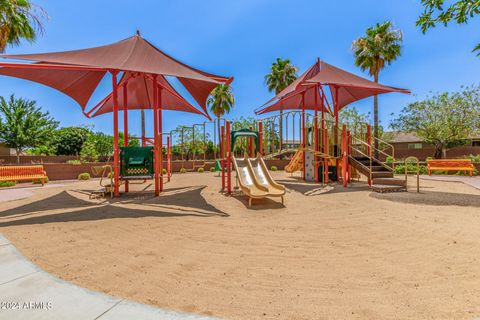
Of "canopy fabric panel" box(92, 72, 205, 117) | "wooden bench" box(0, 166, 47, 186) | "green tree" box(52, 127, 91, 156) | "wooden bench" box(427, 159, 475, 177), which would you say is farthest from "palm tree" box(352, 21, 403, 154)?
"green tree" box(52, 127, 91, 156)

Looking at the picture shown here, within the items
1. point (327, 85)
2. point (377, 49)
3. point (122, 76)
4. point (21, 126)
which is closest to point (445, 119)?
point (377, 49)

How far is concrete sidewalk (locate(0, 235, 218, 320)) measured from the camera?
87.7 inches

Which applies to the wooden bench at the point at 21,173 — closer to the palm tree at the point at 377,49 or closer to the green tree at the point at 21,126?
the green tree at the point at 21,126

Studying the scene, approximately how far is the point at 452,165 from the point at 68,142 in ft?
130

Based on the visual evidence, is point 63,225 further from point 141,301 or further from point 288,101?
point 288,101

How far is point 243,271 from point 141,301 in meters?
1.18

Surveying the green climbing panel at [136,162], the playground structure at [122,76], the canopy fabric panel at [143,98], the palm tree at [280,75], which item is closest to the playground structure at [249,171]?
the playground structure at [122,76]

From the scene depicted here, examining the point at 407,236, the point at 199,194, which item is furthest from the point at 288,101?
the point at 407,236

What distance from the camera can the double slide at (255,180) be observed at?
23.2 feet

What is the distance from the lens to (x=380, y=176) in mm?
10070

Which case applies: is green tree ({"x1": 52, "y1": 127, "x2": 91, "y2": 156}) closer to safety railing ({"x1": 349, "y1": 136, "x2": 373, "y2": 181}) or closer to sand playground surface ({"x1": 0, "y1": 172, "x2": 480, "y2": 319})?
sand playground surface ({"x1": 0, "y1": 172, "x2": 480, "y2": 319})

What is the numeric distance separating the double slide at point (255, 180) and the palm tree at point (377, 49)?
1824cm

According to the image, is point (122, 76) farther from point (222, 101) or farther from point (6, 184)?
point (222, 101)

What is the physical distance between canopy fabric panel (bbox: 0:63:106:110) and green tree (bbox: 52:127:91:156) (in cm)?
2605
